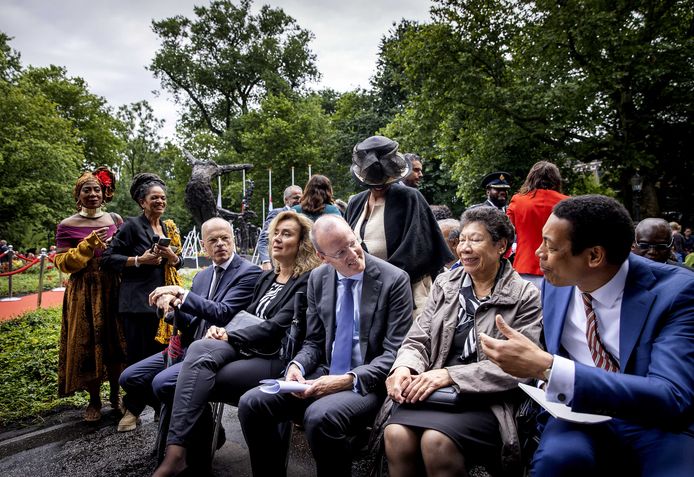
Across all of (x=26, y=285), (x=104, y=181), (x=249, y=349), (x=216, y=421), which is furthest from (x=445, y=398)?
(x=26, y=285)

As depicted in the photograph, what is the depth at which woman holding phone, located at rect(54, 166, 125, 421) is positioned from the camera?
4164 millimetres

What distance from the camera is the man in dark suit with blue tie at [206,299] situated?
10.7 feet

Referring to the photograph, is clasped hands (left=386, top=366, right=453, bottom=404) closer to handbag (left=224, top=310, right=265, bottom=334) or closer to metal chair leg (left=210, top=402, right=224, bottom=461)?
handbag (left=224, top=310, right=265, bottom=334)

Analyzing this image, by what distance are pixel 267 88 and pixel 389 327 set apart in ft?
110

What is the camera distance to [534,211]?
14.9ft

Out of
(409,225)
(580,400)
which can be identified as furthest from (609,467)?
(409,225)

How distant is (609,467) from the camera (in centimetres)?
180

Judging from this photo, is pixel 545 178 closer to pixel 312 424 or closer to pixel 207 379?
pixel 312 424

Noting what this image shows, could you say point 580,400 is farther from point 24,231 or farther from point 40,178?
point 24,231

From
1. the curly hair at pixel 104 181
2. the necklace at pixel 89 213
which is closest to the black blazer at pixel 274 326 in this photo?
the necklace at pixel 89 213

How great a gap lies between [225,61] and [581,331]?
34.9 m

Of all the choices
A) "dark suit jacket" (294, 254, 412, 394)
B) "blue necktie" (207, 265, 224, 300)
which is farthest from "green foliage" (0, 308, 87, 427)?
"dark suit jacket" (294, 254, 412, 394)

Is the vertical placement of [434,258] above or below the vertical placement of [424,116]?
below

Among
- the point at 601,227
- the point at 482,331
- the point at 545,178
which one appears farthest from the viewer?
the point at 545,178
